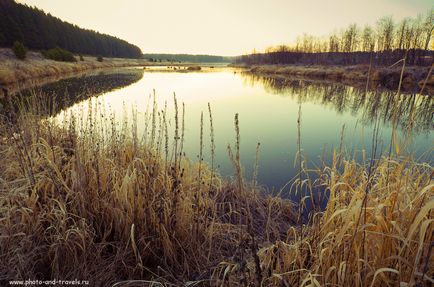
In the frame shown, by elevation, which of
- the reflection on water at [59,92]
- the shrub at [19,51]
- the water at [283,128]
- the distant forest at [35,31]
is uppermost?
the distant forest at [35,31]

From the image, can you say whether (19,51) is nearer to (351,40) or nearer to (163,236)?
(163,236)

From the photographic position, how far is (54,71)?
2628 cm

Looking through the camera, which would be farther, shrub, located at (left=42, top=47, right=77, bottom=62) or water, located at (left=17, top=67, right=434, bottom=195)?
shrub, located at (left=42, top=47, right=77, bottom=62)

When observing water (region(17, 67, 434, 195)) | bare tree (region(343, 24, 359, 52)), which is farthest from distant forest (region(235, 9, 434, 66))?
water (region(17, 67, 434, 195))

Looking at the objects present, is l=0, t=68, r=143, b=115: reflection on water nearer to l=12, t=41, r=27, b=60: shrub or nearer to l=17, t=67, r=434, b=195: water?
l=17, t=67, r=434, b=195: water

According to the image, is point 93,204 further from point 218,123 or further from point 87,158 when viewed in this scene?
point 218,123

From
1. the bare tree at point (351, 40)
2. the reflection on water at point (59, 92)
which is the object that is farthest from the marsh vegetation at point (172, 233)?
the bare tree at point (351, 40)

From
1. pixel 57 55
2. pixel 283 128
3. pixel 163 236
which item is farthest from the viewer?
pixel 57 55

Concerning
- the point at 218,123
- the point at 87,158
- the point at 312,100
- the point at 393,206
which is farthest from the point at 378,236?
the point at 312,100

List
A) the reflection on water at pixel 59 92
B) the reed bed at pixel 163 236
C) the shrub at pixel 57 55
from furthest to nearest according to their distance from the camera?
the shrub at pixel 57 55 → the reflection on water at pixel 59 92 → the reed bed at pixel 163 236

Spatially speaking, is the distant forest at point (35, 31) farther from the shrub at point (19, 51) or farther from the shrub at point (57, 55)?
the shrub at point (19, 51)

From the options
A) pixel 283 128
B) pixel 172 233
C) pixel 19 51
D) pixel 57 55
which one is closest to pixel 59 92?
pixel 283 128

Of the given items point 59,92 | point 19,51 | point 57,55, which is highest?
point 57,55

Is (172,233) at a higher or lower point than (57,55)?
lower
